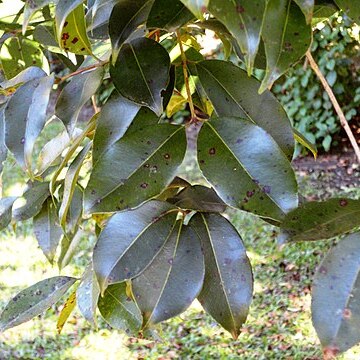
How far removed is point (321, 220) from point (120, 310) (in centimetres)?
32

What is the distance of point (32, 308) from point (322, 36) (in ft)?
10.7

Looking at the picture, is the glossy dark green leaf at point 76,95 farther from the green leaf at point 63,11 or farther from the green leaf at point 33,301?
the green leaf at point 33,301

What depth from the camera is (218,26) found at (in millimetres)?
598

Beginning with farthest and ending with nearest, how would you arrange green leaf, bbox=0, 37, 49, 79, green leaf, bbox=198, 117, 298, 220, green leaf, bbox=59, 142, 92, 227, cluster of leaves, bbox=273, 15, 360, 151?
1. cluster of leaves, bbox=273, 15, 360, 151
2. green leaf, bbox=0, 37, 49, 79
3. green leaf, bbox=59, 142, 92, 227
4. green leaf, bbox=198, 117, 298, 220

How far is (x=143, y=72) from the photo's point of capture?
1.88 ft

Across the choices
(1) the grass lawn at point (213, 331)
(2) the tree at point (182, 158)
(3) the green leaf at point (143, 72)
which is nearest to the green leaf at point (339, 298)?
(2) the tree at point (182, 158)

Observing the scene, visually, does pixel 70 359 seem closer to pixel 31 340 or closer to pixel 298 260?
pixel 31 340

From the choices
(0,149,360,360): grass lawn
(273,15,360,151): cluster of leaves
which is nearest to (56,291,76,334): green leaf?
(0,149,360,360): grass lawn

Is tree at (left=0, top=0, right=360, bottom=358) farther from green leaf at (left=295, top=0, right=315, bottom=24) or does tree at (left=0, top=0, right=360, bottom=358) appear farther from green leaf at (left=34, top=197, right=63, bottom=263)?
green leaf at (left=34, top=197, right=63, bottom=263)

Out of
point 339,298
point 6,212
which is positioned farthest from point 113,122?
point 6,212

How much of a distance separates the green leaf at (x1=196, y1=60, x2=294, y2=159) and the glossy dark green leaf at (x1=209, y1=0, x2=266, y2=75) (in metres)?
0.17

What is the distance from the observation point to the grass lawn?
2.28 m

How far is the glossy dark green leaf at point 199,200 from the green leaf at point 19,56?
380 mm

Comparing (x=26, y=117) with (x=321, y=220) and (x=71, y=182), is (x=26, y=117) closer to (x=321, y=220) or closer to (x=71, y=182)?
(x=71, y=182)
